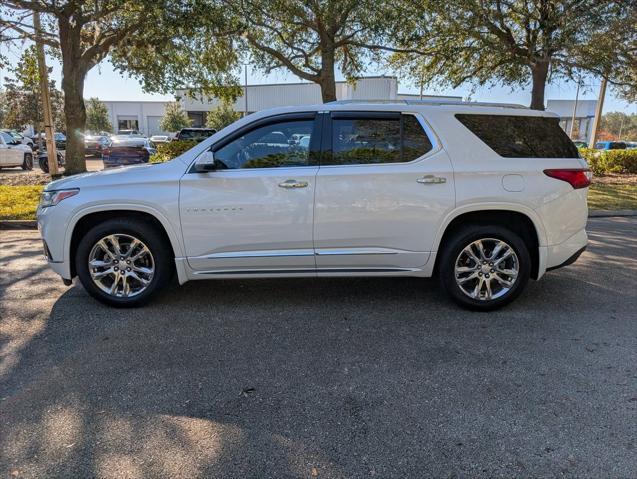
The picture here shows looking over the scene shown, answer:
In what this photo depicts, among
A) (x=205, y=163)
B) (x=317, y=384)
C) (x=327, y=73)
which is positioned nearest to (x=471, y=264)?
(x=317, y=384)

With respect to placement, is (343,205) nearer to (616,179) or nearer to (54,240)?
(54,240)

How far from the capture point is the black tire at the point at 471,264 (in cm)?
448

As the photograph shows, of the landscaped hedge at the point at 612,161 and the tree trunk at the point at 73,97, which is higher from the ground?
the tree trunk at the point at 73,97

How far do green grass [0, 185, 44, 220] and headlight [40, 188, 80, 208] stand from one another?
4.89m

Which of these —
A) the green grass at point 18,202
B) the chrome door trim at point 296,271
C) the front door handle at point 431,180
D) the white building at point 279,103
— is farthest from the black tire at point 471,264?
the white building at point 279,103

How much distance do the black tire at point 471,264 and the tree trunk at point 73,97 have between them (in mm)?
11064

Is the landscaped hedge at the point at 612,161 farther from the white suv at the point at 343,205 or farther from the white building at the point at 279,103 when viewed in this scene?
the white suv at the point at 343,205

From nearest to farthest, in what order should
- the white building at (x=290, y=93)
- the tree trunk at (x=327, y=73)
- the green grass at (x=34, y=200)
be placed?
1. the green grass at (x=34, y=200)
2. the tree trunk at (x=327, y=73)
3. the white building at (x=290, y=93)

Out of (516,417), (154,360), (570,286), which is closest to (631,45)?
(570,286)

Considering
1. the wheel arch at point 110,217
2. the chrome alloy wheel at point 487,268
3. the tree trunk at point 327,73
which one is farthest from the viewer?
the tree trunk at point 327,73

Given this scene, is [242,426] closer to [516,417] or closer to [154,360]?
[154,360]

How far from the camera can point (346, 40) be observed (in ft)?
41.9

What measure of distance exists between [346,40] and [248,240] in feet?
32.7

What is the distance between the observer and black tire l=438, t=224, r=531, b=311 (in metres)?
4.48
